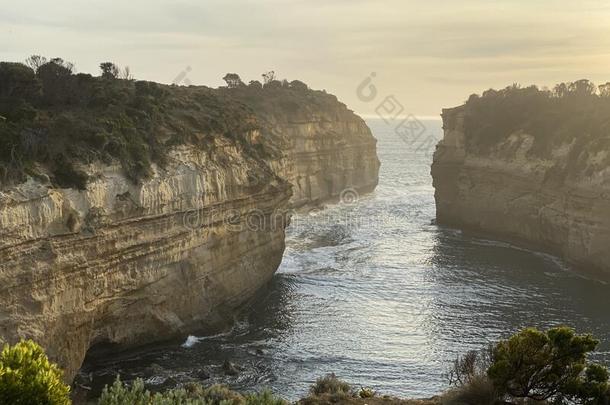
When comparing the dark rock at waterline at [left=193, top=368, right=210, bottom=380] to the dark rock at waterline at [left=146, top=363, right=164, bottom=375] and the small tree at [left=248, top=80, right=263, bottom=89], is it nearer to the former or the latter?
the dark rock at waterline at [left=146, top=363, right=164, bottom=375]

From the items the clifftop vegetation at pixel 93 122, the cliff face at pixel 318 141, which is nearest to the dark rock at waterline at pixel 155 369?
the clifftop vegetation at pixel 93 122

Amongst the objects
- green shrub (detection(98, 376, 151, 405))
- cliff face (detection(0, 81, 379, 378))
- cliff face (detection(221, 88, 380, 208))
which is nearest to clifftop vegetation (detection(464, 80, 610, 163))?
cliff face (detection(221, 88, 380, 208))

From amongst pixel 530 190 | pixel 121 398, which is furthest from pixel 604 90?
pixel 121 398

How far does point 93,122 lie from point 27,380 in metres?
17.5

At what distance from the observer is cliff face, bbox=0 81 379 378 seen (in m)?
22.0

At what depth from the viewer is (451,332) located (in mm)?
31406

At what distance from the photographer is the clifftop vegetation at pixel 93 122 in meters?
24.3

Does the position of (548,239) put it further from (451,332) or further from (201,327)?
(201,327)

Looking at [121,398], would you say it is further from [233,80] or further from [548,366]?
[233,80]

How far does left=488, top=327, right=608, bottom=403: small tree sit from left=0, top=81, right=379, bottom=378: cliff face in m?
14.9

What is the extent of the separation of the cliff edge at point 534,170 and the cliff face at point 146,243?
20.1 metres

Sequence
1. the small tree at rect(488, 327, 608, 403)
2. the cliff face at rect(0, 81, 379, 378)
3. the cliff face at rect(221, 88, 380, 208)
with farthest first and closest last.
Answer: the cliff face at rect(221, 88, 380, 208) → the cliff face at rect(0, 81, 379, 378) → the small tree at rect(488, 327, 608, 403)

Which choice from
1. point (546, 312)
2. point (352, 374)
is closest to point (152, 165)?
point (352, 374)

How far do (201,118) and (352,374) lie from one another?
1638 centimetres
